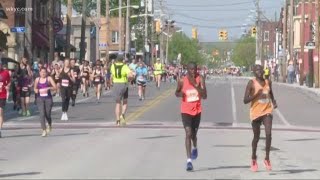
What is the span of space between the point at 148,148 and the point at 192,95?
3.61 metres

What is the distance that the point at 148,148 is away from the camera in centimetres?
1720

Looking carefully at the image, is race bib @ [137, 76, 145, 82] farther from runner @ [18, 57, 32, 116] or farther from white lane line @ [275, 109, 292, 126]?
runner @ [18, 57, 32, 116]

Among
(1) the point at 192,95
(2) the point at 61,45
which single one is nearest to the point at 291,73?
(2) the point at 61,45

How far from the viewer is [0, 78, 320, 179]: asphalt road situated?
13477mm

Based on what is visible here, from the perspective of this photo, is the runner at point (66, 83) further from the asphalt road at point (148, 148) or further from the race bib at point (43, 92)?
the race bib at point (43, 92)

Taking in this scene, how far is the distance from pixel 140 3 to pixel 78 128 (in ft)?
330

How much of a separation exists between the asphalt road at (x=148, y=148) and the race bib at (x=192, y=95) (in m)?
1.14

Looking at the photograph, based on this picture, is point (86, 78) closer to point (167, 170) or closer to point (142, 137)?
point (142, 137)

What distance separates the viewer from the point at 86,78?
4038cm

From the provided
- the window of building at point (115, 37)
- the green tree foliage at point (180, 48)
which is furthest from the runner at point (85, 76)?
the green tree foliage at point (180, 48)

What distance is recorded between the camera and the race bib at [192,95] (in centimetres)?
A: 1383

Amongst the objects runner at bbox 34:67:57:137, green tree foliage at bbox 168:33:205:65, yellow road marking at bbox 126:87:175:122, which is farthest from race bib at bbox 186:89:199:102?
green tree foliage at bbox 168:33:205:65

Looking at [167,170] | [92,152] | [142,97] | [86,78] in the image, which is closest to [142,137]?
[92,152]

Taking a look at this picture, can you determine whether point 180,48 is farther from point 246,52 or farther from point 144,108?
point 144,108
